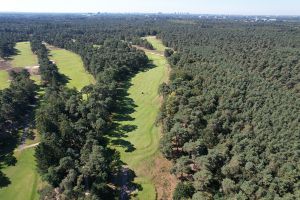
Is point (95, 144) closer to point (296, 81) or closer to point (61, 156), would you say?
point (61, 156)

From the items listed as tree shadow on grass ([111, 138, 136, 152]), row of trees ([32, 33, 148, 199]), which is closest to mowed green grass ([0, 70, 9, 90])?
row of trees ([32, 33, 148, 199])

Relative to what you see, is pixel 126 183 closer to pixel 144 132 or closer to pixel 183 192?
pixel 183 192

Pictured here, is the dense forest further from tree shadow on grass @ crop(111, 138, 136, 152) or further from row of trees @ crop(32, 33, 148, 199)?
tree shadow on grass @ crop(111, 138, 136, 152)

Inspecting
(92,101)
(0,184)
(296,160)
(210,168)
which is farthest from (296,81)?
(0,184)

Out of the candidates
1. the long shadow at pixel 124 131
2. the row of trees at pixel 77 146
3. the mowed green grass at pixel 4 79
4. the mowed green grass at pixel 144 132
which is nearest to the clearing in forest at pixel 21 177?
the row of trees at pixel 77 146

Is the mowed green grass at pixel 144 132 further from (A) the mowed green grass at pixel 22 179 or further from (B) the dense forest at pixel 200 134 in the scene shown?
(A) the mowed green grass at pixel 22 179

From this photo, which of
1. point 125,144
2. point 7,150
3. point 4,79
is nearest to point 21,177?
point 7,150
